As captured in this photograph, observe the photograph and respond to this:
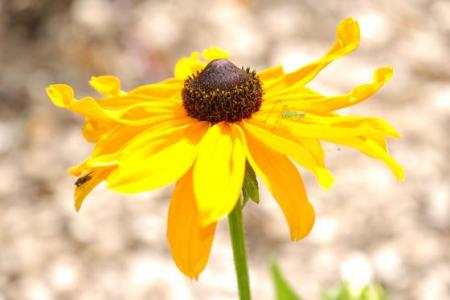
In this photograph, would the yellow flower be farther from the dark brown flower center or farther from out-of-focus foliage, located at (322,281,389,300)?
out-of-focus foliage, located at (322,281,389,300)

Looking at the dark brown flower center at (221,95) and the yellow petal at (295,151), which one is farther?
the dark brown flower center at (221,95)

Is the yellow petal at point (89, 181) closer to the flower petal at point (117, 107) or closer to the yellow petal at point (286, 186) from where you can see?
the flower petal at point (117, 107)

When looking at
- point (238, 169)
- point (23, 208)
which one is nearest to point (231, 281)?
point (23, 208)

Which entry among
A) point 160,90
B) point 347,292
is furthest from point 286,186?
point 347,292

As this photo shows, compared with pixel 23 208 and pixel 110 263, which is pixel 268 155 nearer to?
pixel 110 263

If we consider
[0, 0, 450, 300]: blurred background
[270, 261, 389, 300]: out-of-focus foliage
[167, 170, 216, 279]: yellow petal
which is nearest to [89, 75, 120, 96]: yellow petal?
[167, 170, 216, 279]: yellow petal

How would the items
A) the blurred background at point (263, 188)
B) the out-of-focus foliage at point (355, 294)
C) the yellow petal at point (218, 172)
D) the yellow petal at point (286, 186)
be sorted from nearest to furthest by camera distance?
the yellow petal at point (218, 172)
the yellow petal at point (286, 186)
the out-of-focus foliage at point (355, 294)
the blurred background at point (263, 188)

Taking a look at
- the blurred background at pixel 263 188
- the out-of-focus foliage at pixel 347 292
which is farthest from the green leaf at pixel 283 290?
the blurred background at pixel 263 188
